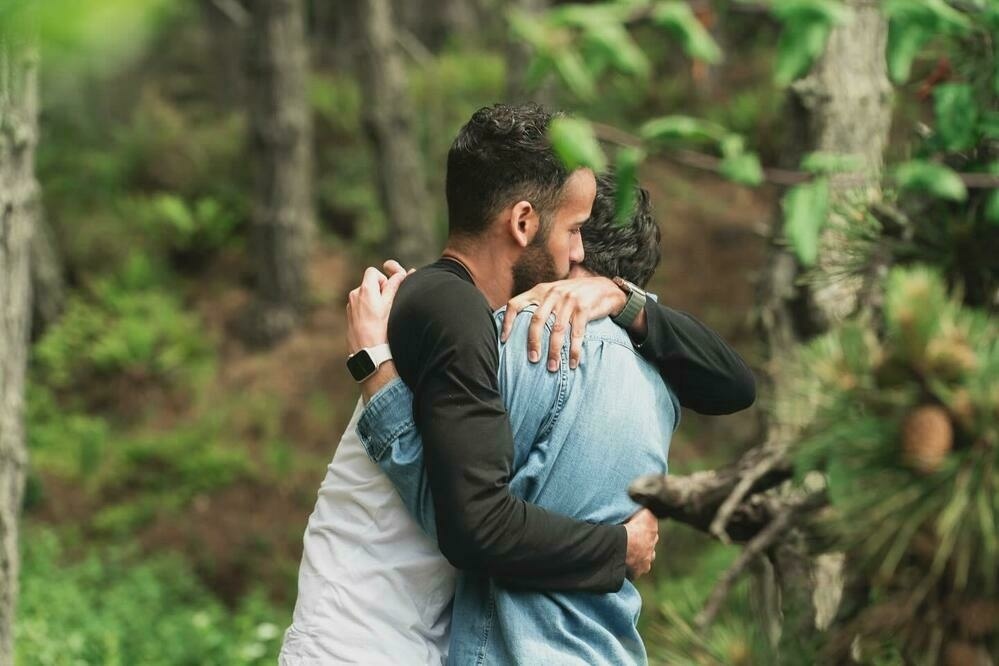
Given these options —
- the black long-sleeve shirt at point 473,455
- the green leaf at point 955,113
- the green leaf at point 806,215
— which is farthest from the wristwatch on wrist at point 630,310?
the green leaf at point 806,215

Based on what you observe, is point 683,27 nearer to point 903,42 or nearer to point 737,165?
point 737,165

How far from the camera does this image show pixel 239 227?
1426cm

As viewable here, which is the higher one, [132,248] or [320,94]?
[320,94]

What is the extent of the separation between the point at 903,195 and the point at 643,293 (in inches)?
25.9

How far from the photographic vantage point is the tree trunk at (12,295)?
432 centimetres

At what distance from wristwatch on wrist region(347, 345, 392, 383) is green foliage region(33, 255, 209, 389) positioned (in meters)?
10.0

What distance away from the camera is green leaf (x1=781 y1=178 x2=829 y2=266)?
64.0 inches

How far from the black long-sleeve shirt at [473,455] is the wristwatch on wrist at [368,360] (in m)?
0.04

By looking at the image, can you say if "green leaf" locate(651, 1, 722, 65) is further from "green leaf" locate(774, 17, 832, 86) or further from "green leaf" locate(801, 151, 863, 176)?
"green leaf" locate(801, 151, 863, 176)

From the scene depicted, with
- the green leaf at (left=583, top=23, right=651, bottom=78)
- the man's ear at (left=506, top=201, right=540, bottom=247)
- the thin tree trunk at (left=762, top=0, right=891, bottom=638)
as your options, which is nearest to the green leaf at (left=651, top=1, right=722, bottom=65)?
the green leaf at (left=583, top=23, right=651, bottom=78)

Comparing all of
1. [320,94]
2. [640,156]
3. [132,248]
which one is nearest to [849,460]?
[640,156]

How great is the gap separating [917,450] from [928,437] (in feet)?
0.09

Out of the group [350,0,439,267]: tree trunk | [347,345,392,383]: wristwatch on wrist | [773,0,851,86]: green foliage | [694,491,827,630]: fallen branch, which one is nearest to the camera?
[773,0,851,86]: green foliage

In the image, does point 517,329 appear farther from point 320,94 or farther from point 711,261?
point 320,94
